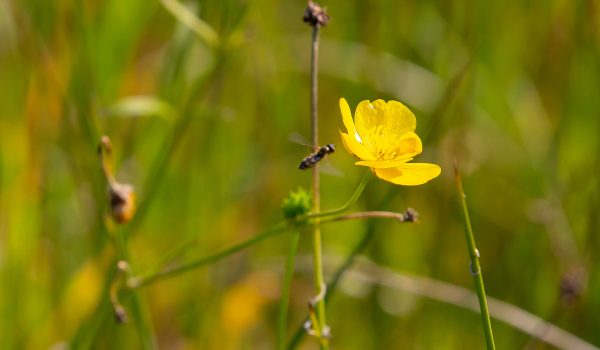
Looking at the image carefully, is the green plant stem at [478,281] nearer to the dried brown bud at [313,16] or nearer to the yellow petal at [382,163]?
the yellow petal at [382,163]

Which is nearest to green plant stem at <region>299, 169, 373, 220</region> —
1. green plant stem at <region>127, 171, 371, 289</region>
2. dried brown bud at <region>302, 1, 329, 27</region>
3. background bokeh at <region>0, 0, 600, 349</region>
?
green plant stem at <region>127, 171, 371, 289</region>

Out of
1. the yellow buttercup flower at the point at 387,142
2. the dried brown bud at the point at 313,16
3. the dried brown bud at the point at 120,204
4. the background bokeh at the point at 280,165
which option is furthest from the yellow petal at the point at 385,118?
the background bokeh at the point at 280,165

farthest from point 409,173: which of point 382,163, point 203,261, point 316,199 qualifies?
point 203,261

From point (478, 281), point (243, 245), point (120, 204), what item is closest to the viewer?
point (478, 281)

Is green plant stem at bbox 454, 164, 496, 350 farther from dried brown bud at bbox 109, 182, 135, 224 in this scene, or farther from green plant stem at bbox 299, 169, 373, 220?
dried brown bud at bbox 109, 182, 135, 224

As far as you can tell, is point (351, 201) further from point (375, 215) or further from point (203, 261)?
point (203, 261)

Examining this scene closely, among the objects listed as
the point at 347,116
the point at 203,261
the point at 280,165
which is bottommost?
the point at 280,165

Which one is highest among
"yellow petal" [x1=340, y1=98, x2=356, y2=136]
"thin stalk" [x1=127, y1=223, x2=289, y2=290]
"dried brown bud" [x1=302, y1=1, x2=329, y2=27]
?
"dried brown bud" [x1=302, y1=1, x2=329, y2=27]

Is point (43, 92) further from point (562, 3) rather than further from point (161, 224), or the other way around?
point (562, 3)
